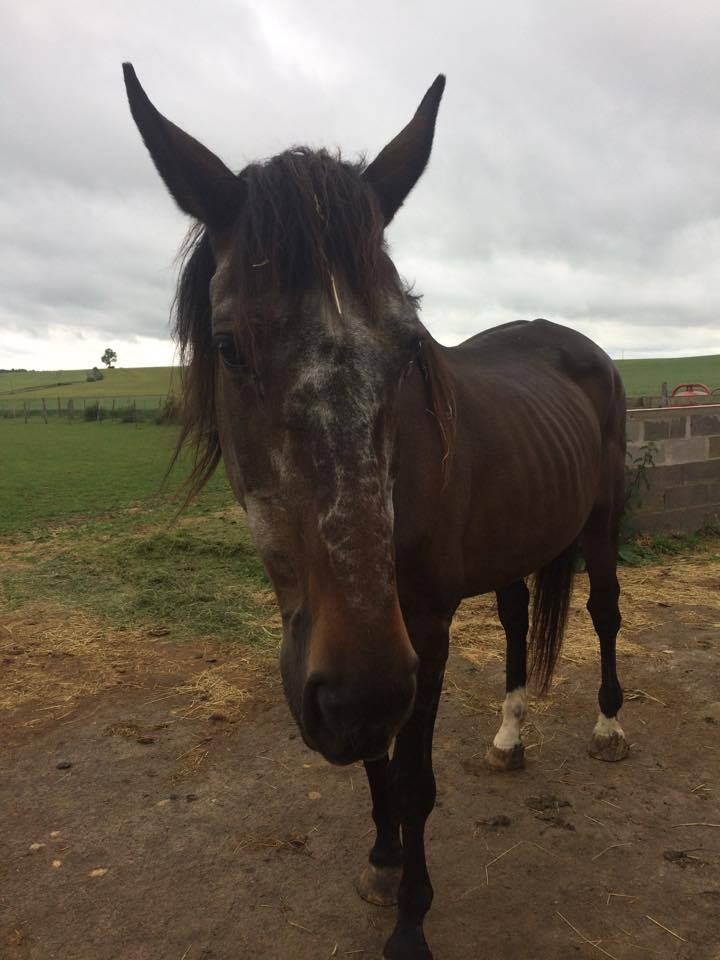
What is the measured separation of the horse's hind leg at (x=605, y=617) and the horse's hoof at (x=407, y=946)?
1.50 metres

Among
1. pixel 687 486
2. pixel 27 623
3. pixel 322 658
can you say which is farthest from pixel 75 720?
pixel 687 486

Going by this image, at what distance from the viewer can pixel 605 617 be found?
3.44 meters

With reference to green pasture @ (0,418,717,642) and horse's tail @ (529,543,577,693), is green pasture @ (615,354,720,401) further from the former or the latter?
horse's tail @ (529,543,577,693)

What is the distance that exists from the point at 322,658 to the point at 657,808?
2335 mm

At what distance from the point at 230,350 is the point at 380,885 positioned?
79.0 inches

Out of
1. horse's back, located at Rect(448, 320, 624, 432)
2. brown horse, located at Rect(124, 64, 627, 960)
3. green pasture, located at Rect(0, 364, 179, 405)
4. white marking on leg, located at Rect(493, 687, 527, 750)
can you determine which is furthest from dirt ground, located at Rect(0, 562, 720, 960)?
green pasture, located at Rect(0, 364, 179, 405)

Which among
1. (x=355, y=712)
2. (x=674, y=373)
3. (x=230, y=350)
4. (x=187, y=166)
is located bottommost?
(x=355, y=712)

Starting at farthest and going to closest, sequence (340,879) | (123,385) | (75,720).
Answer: (123,385)
(75,720)
(340,879)

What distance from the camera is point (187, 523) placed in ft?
28.1

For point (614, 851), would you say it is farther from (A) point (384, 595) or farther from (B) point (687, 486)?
(B) point (687, 486)

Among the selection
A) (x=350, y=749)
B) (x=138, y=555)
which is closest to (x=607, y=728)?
(x=350, y=749)

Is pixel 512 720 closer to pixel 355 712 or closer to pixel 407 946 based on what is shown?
pixel 407 946

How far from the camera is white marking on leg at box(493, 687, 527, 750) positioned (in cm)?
306

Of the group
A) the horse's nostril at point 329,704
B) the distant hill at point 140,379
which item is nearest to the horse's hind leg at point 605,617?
the horse's nostril at point 329,704
